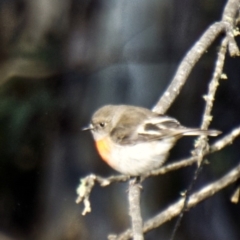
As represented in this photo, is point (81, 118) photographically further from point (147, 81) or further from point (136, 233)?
point (136, 233)

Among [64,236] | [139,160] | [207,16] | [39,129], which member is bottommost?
[64,236]

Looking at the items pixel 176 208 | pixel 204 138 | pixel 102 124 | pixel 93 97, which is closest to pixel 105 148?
pixel 102 124

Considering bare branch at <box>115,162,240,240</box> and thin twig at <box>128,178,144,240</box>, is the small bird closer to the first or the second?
thin twig at <box>128,178,144,240</box>

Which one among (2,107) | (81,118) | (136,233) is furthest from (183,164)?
(81,118)

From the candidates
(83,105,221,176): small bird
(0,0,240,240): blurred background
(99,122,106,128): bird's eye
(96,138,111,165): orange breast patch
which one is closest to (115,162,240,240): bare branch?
(83,105,221,176): small bird

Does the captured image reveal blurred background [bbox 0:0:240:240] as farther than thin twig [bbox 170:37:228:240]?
Yes

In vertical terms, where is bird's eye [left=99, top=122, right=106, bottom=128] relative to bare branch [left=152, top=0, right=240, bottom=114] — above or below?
below
